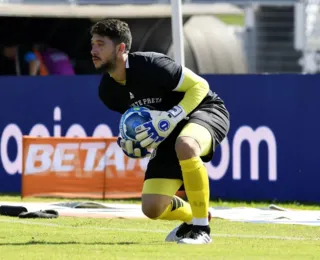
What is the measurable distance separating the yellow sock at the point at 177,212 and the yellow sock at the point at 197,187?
46 cm

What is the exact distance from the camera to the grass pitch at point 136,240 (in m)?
9.48

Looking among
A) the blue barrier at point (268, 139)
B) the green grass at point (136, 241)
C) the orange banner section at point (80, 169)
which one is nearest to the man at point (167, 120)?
the green grass at point (136, 241)

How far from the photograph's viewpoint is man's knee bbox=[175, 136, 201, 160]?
10.0m

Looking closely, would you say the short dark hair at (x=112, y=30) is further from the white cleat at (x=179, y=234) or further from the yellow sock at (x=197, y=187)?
the white cleat at (x=179, y=234)

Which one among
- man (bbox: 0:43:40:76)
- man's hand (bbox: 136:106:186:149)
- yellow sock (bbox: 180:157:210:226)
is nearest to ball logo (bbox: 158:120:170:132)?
man's hand (bbox: 136:106:186:149)

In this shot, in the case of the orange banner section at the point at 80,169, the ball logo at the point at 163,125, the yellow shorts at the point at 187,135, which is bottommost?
the orange banner section at the point at 80,169

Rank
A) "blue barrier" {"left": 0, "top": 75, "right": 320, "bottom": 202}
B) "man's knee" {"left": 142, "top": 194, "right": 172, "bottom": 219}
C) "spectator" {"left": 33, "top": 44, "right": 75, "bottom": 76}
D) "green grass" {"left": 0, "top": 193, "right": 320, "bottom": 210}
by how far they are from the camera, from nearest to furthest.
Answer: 1. "man's knee" {"left": 142, "top": 194, "right": 172, "bottom": 219}
2. "green grass" {"left": 0, "top": 193, "right": 320, "bottom": 210}
3. "blue barrier" {"left": 0, "top": 75, "right": 320, "bottom": 202}
4. "spectator" {"left": 33, "top": 44, "right": 75, "bottom": 76}

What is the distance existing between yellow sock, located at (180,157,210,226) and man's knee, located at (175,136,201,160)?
0.05 m

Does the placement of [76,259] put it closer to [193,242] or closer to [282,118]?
[193,242]

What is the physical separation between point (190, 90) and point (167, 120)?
1.24 ft

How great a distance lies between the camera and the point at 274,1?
28938 mm

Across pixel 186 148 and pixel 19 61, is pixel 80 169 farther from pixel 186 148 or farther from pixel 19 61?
pixel 186 148

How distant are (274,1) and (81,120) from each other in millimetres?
12139

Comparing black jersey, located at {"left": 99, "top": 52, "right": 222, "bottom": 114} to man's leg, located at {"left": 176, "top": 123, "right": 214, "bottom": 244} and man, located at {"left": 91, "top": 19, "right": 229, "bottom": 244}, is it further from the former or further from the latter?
man's leg, located at {"left": 176, "top": 123, "right": 214, "bottom": 244}
